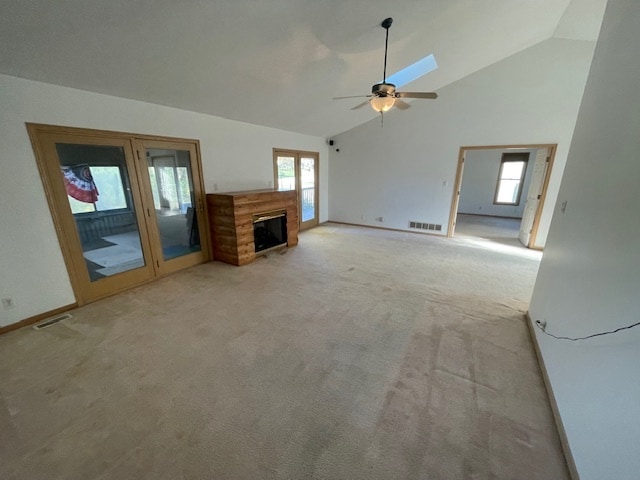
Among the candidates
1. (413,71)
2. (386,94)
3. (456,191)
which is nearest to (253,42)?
(386,94)

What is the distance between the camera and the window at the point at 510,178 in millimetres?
8023

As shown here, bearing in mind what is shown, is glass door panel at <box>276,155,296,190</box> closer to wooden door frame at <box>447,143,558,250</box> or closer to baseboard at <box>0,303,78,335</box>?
wooden door frame at <box>447,143,558,250</box>

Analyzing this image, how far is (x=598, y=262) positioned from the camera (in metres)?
1.54

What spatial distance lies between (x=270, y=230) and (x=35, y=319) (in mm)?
3323

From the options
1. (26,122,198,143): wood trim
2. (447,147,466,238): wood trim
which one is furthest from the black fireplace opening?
(447,147,466,238): wood trim

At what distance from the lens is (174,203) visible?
156 inches

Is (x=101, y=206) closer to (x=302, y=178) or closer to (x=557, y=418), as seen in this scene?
(x=302, y=178)

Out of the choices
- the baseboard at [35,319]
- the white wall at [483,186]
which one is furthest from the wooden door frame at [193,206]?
the white wall at [483,186]

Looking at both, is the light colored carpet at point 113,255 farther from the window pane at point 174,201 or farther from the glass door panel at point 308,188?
the glass door panel at point 308,188

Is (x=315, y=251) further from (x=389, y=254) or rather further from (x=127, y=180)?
(x=127, y=180)

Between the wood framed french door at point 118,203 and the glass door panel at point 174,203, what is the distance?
0.01m

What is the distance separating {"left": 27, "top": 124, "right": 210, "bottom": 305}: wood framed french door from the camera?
2736mm

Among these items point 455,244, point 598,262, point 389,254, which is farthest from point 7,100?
point 455,244

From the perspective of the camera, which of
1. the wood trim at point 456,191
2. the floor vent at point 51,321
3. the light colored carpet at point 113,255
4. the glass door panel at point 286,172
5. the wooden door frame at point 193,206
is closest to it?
the floor vent at point 51,321
